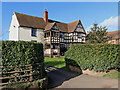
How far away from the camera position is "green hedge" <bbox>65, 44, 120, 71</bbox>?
7.82 metres

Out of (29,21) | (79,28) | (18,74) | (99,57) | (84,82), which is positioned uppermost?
(29,21)

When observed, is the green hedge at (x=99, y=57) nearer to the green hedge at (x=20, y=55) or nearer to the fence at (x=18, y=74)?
the green hedge at (x=20, y=55)

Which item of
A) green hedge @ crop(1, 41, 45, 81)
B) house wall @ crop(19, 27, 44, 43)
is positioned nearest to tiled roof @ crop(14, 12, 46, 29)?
house wall @ crop(19, 27, 44, 43)

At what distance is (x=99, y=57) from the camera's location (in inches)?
311

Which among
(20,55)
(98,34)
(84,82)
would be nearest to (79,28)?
(98,34)

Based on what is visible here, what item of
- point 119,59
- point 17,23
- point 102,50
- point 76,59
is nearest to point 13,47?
point 76,59

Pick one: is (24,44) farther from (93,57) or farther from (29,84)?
(93,57)

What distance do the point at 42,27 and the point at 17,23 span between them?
5.86 metres

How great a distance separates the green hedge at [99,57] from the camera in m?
7.82

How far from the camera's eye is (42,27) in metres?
22.6

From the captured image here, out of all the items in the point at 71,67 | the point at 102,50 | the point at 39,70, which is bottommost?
the point at 71,67

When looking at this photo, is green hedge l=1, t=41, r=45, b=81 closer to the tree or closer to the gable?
the tree

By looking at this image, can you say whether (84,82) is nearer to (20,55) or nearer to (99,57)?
(99,57)

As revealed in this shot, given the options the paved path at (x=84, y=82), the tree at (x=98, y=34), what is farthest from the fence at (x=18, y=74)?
the tree at (x=98, y=34)
